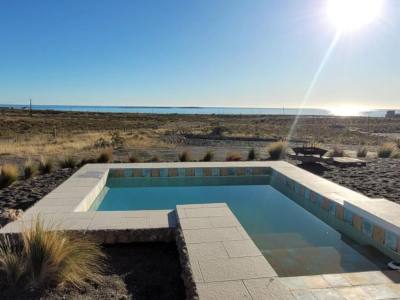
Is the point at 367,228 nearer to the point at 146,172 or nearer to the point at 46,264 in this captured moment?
the point at 46,264

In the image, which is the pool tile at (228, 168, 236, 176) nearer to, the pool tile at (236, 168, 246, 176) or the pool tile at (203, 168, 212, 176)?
the pool tile at (236, 168, 246, 176)

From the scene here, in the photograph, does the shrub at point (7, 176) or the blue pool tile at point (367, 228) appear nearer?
the blue pool tile at point (367, 228)

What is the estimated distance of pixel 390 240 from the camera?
3.38m

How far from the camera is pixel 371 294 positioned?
2.45 m

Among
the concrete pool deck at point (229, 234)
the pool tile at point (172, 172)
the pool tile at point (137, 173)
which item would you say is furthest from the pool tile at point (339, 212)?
the pool tile at point (137, 173)

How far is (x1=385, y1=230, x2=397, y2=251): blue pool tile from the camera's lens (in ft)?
10.8

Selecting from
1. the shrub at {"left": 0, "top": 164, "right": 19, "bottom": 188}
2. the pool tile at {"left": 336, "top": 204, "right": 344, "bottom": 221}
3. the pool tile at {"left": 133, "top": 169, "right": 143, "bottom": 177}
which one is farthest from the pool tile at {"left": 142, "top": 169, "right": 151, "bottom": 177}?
the pool tile at {"left": 336, "top": 204, "right": 344, "bottom": 221}

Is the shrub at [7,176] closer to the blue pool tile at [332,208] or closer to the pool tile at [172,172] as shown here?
the pool tile at [172,172]

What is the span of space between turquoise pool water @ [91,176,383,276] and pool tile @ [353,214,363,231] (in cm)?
20

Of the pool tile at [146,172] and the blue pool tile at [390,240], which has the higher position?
the blue pool tile at [390,240]

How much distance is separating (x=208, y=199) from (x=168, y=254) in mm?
2785

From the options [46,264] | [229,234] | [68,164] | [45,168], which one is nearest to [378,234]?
[229,234]

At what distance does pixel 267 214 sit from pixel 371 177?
125 inches

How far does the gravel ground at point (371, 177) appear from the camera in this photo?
220 inches
